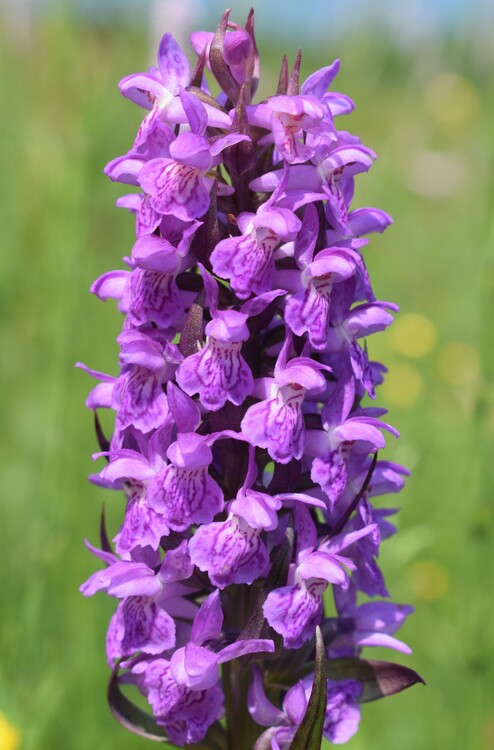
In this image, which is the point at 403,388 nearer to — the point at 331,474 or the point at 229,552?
the point at 331,474

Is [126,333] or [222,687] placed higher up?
[126,333]

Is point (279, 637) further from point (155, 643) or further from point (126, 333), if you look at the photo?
point (126, 333)

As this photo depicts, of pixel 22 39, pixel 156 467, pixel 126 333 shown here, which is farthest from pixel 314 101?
pixel 22 39

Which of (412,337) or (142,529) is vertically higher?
(412,337)

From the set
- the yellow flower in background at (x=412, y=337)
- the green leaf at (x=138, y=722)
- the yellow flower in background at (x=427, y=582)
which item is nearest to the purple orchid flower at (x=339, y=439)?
the green leaf at (x=138, y=722)

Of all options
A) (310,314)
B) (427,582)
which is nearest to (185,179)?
(310,314)

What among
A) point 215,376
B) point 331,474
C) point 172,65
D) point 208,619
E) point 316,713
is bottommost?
point 316,713

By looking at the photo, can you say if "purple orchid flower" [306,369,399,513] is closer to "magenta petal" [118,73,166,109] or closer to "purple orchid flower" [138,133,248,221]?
"purple orchid flower" [138,133,248,221]
